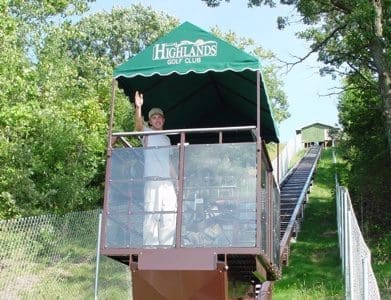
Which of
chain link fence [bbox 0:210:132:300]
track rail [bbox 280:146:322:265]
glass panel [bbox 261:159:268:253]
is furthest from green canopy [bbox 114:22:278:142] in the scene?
track rail [bbox 280:146:322:265]

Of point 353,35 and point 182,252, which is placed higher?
point 353,35

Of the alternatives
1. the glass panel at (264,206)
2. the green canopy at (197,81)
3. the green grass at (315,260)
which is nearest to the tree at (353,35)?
the green grass at (315,260)

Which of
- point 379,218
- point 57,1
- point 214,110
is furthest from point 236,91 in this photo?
point 379,218

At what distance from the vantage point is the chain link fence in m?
10.3

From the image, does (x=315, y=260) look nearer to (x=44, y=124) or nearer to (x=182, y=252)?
(x=44, y=124)

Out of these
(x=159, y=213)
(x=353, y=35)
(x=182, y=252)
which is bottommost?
(x=182, y=252)

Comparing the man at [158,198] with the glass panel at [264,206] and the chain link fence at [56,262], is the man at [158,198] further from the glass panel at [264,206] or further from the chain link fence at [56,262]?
the chain link fence at [56,262]

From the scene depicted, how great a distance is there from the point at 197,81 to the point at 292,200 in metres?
12.4

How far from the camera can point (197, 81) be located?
400 inches

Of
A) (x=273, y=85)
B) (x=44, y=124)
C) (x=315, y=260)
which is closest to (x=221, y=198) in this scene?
(x=315, y=260)

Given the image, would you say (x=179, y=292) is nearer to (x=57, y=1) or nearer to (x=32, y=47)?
(x=57, y=1)

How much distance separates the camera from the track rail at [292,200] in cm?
1584

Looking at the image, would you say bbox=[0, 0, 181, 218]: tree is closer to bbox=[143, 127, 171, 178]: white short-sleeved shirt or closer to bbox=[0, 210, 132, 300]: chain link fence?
bbox=[0, 210, 132, 300]: chain link fence

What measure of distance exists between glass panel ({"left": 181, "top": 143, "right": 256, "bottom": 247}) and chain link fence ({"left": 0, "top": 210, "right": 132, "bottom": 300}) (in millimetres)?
3840
